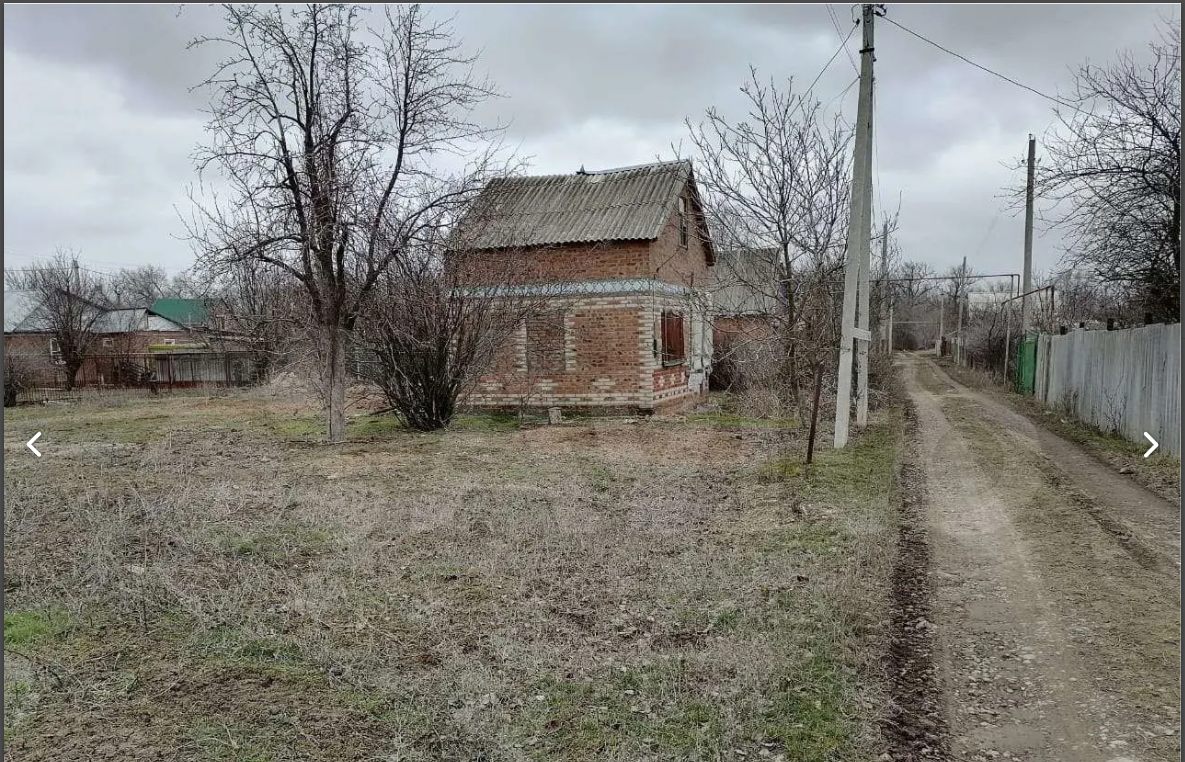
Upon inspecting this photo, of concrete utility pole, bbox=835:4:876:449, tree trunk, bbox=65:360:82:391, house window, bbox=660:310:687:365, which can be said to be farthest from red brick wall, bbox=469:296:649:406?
tree trunk, bbox=65:360:82:391

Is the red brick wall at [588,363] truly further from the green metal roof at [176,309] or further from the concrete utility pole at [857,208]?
the green metal roof at [176,309]

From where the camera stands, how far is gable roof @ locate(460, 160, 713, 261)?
56.4 feet

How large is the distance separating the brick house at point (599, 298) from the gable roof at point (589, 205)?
0.10 feet

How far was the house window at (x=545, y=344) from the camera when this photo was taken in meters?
17.5

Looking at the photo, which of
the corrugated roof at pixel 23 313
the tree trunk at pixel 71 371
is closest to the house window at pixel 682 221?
the tree trunk at pixel 71 371

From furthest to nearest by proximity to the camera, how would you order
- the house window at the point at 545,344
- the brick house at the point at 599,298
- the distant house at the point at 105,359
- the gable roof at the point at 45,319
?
the gable roof at the point at 45,319 → the distant house at the point at 105,359 → the house window at the point at 545,344 → the brick house at the point at 599,298

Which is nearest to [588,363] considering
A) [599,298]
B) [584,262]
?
[599,298]

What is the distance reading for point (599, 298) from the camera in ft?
56.9

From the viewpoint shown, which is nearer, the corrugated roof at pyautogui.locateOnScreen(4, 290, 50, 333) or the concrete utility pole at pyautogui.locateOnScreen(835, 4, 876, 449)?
the concrete utility pole at pyautogui.locateOnScreen(835, 4, 876, 449)

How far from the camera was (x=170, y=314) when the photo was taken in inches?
1784

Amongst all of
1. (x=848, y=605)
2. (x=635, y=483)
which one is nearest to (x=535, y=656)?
(x=848, y=605)

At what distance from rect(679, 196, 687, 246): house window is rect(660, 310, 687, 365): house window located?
2.00 meters

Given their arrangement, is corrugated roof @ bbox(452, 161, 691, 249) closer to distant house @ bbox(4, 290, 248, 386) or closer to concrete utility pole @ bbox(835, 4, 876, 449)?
concrete utility pole @ bbox(835, 4, 876, 449)

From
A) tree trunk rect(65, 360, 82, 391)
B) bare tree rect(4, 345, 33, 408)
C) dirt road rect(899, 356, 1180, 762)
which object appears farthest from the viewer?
tree trunk rect(65, 360, 82, 391)
